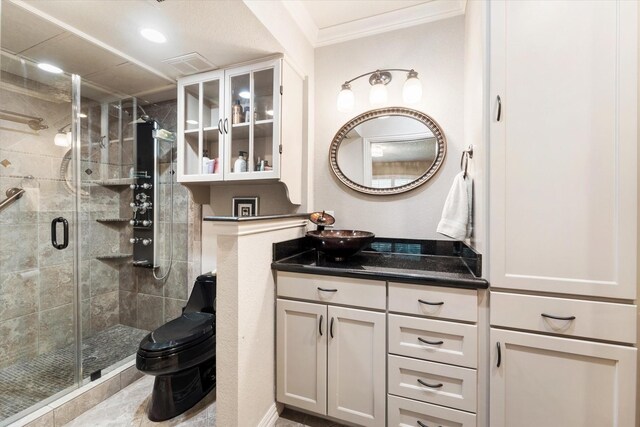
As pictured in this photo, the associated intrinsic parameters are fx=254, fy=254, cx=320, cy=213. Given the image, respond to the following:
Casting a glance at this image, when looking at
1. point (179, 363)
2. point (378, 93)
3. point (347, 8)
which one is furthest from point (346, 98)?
point (179, 363)

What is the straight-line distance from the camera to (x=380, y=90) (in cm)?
174

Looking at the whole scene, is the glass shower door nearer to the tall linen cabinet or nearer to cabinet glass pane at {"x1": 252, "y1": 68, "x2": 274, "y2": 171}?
cabinet glass pane at {"x1": 252, "y1": 68, "x2": 274, "y2": 171}

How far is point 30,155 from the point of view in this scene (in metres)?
1.93

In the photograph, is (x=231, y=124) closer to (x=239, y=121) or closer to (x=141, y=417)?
(x=239, y=121)

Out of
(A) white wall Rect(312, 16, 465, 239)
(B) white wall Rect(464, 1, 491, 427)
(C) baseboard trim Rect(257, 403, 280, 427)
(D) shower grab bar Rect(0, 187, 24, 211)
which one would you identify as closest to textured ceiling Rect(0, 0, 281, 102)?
(A) white wall Rect(312, 16, 465, 239)

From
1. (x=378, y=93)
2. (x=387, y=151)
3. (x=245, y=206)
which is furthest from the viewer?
(x=245, y=206)

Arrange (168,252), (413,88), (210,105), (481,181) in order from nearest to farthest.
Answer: (481,181)
(413,88)
(210,105)
(168,252)

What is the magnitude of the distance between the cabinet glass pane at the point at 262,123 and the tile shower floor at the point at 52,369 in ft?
6.02

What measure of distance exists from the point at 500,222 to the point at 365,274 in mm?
632

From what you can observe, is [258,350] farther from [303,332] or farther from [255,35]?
[255,35]

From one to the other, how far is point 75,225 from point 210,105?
4.58 ft

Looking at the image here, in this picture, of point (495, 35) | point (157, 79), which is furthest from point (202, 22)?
point (495, 35)

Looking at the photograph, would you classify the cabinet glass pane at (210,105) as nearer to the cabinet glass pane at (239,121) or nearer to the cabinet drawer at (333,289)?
the cabinet glass pane at (239,121)

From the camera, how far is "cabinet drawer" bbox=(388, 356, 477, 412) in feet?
3.69
